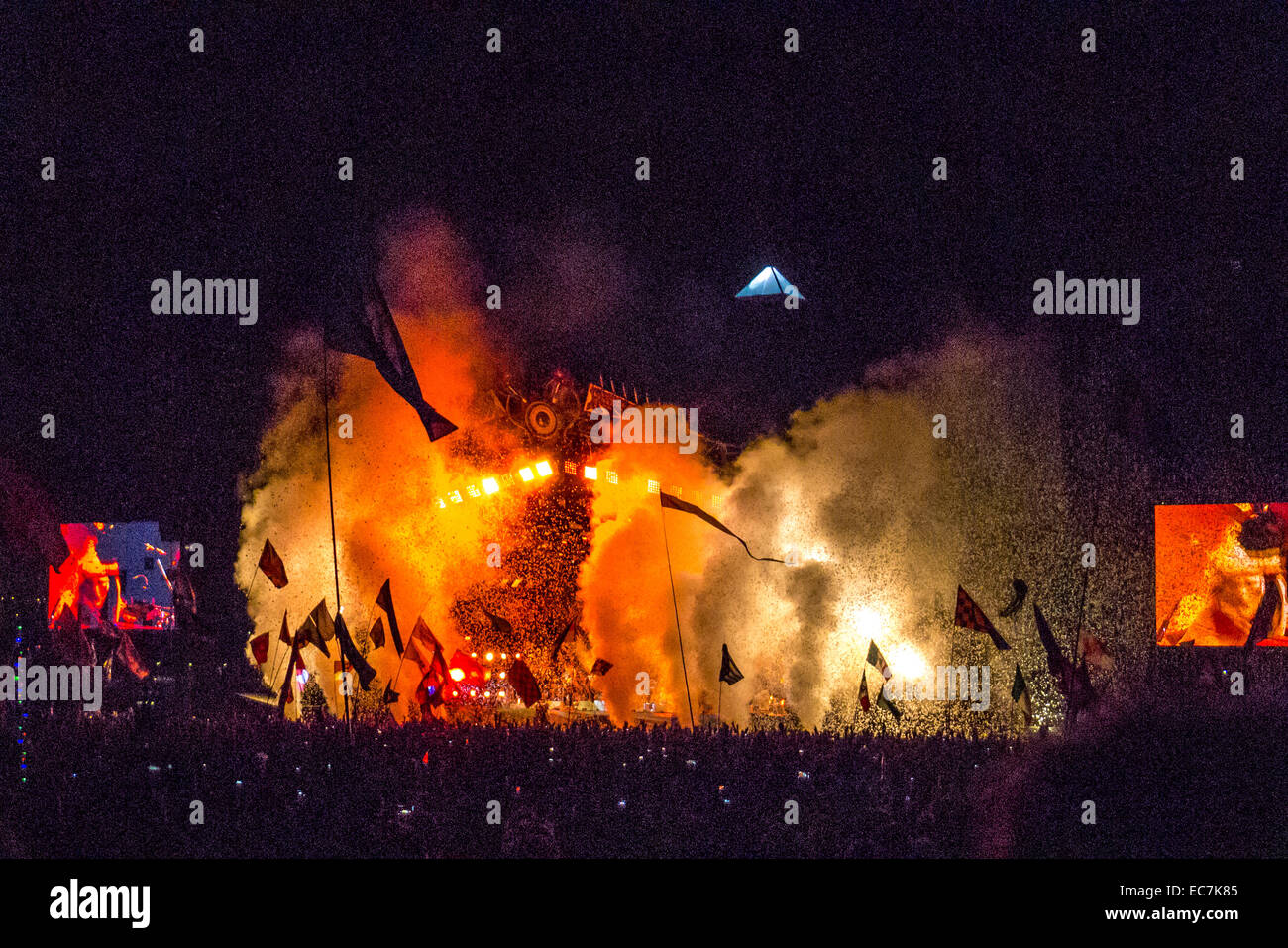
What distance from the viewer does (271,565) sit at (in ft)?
26.2

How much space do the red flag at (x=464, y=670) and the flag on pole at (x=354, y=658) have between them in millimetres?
572

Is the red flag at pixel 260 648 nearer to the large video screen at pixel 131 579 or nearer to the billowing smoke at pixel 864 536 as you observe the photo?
the large video screen at pixel 131 579

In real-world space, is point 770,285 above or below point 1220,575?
above

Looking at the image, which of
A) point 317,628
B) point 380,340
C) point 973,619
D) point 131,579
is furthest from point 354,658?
point 973,619

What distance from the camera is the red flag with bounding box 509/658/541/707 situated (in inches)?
311

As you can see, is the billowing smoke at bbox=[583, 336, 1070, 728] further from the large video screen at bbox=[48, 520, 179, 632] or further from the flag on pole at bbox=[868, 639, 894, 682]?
the large video screen at bbox=[48, 520, 179, 632]

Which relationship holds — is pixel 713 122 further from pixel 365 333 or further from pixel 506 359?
pixel 365 333

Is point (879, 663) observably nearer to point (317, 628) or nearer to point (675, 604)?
point (675, 604)

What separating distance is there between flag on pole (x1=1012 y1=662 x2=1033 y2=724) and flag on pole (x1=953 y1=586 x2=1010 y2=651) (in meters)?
0.20

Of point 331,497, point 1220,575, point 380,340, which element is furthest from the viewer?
point 331,497

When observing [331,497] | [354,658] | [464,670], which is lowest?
[464,670]

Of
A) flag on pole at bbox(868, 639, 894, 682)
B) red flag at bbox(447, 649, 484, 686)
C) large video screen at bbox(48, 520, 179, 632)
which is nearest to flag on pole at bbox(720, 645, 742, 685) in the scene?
flag on pole at bbox(868, 639, 894, 682)

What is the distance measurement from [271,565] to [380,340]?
1.78 m

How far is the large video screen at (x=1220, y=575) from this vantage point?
7.68m
